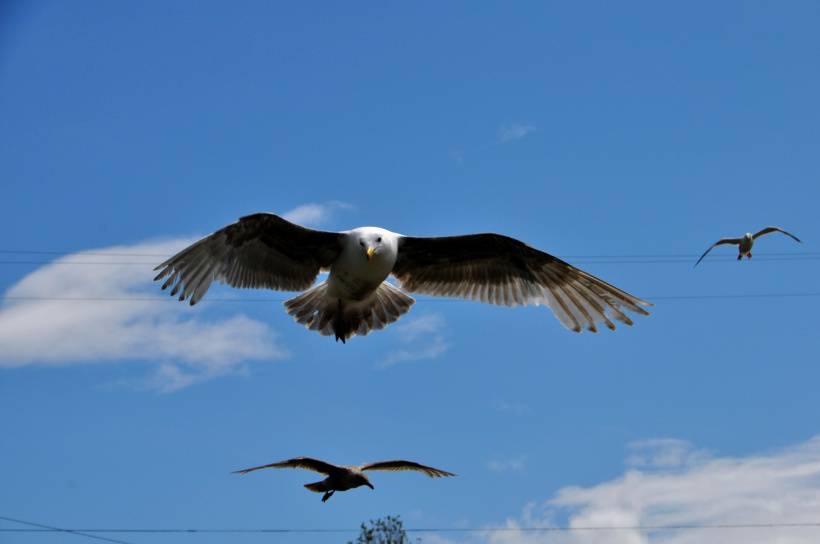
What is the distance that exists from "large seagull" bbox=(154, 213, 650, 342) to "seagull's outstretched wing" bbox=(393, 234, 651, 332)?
1 cm

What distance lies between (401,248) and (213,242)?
8.21 ft

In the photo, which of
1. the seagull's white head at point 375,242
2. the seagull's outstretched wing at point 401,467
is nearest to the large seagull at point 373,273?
the seagull's white head at point 375,242

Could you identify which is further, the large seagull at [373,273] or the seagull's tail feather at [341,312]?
the seagull's tail feather at [341,312]

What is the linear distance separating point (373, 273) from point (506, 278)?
237cm

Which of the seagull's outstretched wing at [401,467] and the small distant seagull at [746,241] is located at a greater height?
the small distant seagull at [746,241]

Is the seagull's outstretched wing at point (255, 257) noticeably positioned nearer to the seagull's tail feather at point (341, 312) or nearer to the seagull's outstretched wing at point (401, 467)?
the seagull's tail feather at point (341, 312)

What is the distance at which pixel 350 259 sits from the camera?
16.1 meters

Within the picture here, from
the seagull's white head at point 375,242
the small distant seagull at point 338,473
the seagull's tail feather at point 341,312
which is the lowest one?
the small distant seagull at point 338,473

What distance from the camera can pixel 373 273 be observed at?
Answer: 16062 millimetres

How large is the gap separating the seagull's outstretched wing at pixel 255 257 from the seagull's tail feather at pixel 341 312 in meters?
0.23

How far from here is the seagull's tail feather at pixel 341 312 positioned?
55.4 feet

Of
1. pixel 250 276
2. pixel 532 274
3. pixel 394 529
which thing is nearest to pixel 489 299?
pixel 532 274

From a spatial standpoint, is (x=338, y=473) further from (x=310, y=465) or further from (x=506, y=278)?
(x=506, y=278)

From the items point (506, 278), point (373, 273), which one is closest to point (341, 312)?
point (373, 273)
